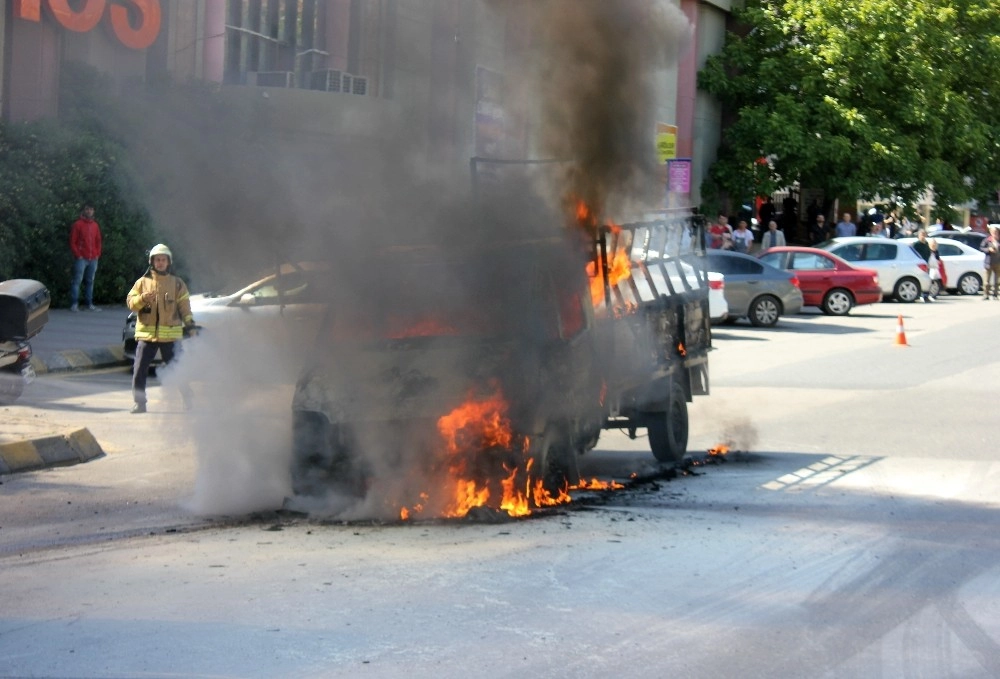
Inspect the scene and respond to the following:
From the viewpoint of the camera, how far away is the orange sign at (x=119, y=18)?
19.4 meters

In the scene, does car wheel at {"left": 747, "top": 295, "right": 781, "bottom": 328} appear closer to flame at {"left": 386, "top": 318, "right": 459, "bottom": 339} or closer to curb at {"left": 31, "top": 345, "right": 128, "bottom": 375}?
curb at {"left": 31, "top": 345, "right": 128, "bottom": 375}

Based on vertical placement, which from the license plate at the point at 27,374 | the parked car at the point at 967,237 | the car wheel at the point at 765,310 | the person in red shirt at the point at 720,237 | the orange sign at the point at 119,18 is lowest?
the license plate at the point at 27,374

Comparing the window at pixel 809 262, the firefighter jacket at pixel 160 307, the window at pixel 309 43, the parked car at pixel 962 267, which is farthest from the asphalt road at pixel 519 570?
the parked car at pixel 962 267

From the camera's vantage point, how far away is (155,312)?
38.0 ft

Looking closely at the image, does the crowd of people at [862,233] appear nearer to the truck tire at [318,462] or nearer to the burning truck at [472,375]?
the burning truck at [472,375]

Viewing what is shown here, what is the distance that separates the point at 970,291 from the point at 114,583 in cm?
3053

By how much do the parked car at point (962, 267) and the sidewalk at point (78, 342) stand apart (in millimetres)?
21439

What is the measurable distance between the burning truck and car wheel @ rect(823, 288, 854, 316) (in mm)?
17229

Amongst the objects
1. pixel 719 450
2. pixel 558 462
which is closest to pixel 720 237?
pixel 719 450

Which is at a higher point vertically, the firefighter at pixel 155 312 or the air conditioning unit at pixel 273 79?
the air conditioning unit at pixel 273 79

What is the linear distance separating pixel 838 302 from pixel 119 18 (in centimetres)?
1414

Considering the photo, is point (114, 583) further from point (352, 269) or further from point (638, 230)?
point (638, 230)

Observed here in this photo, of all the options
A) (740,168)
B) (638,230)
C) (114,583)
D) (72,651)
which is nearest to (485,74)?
(638,230)

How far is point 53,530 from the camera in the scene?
7141mm
